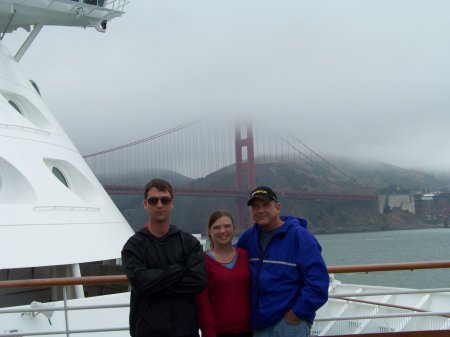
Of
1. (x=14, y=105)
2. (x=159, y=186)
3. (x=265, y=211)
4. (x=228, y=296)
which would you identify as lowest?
(x=228, y=296)

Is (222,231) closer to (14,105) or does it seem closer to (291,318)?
(291,318)

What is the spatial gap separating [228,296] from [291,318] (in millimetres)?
288

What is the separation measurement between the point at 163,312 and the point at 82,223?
3.64 metres

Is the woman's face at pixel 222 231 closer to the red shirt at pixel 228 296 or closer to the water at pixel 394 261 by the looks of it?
Result: the red shirt at pixel 228 296

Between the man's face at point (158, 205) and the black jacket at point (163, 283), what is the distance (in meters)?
0.08

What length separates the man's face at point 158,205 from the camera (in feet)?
7.40

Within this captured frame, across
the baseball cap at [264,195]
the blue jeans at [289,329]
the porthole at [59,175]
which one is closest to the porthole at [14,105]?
the porthole at [59,175]

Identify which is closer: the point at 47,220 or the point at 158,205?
the point at 158,205

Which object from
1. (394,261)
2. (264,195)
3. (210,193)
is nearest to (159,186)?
(264,195)

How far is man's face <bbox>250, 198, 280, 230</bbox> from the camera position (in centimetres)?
245

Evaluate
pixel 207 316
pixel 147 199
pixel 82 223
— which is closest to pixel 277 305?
pixel 207 316

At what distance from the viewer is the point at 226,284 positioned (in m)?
2.37

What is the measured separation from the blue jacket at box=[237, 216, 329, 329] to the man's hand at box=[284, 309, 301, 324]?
0.02 metres

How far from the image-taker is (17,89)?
23.5 ft
